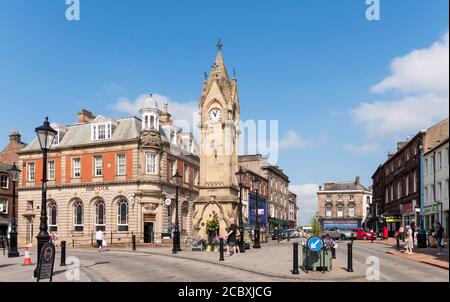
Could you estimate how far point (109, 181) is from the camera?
1833 inches

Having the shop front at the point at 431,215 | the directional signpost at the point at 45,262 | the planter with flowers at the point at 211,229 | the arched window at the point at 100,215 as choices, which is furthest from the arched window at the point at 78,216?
the directional signpost at the point at 45,262

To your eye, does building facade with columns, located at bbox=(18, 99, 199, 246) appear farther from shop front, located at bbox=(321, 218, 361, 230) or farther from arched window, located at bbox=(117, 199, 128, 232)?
shop front, located at bbox=(321, 218, 361, 230)

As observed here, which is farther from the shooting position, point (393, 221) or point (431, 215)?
point (393, 221)

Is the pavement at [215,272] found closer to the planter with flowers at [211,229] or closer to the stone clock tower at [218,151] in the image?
the planter with flowers at [211,229]

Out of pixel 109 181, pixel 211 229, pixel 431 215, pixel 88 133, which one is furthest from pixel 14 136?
pixel 431 215

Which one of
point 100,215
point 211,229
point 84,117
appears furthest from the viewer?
point 84,117

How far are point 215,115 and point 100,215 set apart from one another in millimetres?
21093

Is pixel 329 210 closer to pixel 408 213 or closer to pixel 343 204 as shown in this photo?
pixel 343 204

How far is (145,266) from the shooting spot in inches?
739

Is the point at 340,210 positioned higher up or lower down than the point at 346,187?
lower down

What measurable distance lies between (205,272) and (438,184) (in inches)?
1240

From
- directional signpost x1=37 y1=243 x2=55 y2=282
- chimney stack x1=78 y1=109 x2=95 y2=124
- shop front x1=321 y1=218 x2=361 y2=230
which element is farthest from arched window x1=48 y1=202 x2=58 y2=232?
shop front x1=321 y1=218 x2=361 y2=230

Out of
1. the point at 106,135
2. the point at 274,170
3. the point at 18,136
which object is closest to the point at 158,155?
the point at 106,135

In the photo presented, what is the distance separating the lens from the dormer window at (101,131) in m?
48.3
